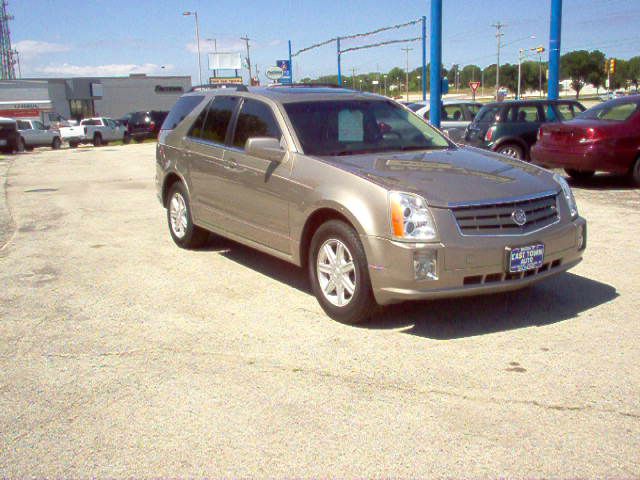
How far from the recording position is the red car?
1142 centimetres

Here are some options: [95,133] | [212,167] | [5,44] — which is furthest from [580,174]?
[5,44]

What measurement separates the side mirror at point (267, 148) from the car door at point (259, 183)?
0.22ft

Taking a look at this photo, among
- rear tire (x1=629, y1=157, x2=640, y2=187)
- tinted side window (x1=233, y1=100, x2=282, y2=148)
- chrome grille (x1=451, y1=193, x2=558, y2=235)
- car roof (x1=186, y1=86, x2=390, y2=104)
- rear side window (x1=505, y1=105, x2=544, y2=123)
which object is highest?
car roof (x1=186, y1=86, x2=390, y2=104)

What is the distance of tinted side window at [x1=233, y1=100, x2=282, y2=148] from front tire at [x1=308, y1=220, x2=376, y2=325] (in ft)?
3.97

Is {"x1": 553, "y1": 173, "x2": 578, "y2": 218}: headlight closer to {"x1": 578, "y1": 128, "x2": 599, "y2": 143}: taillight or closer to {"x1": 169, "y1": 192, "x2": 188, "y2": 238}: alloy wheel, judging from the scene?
{"x1": 169, "y1": 192, "x2": 188, "y2": 238}: alloy wheel

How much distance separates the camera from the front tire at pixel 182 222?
778 centimetres

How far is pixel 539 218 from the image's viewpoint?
201 inches

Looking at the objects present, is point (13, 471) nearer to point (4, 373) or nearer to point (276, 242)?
point (4, 373)

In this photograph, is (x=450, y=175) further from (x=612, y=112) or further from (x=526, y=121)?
(x=526, y=121)

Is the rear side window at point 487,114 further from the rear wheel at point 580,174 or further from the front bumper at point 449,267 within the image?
the front bumper at point 449,267

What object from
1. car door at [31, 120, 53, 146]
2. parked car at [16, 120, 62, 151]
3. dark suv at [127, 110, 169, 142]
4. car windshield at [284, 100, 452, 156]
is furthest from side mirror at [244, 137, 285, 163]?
car door at [31, 120, 53, 146]

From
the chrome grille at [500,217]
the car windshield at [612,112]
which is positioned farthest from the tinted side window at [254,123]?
the car windshield at [612,112]

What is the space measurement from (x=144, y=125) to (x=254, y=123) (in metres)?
33.1

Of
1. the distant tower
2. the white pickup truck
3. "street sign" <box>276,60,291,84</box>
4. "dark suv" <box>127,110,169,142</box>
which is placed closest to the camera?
"dark suv" <box>127,110,169,142</box>
